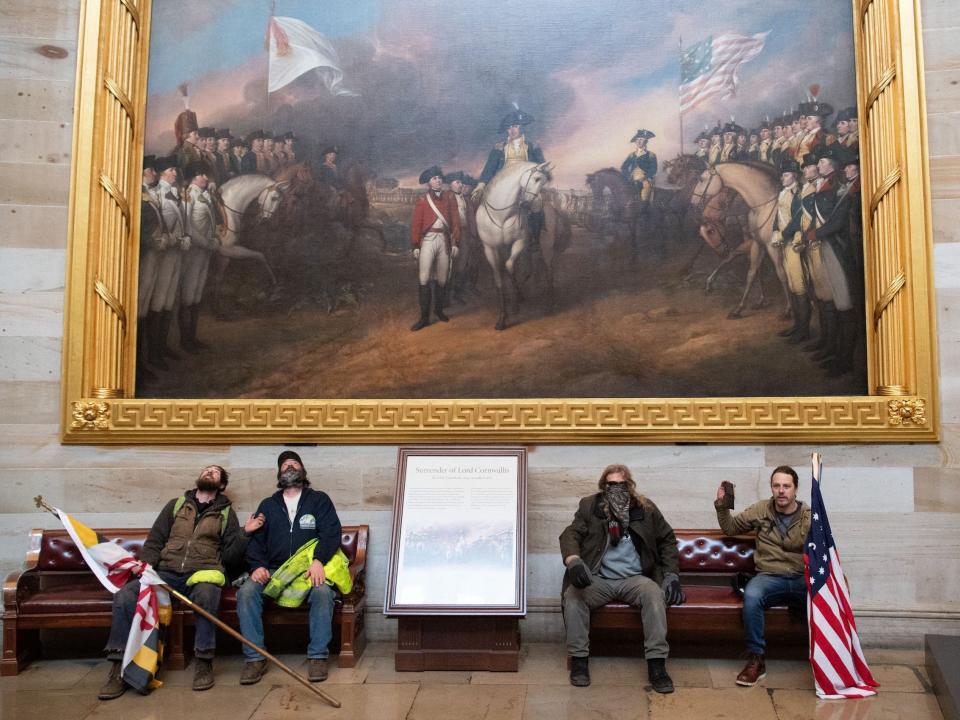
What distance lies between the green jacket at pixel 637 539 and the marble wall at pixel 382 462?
31.0 inches

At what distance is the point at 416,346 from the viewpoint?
26.3 feet

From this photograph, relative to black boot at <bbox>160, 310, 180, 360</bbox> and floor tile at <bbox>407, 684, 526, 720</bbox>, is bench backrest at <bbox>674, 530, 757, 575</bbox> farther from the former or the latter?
black boot at <bbox>160, 310, 180, 360</bbox>

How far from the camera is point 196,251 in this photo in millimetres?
8188

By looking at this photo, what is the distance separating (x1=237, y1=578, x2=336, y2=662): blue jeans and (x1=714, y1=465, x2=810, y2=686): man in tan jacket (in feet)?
10.2

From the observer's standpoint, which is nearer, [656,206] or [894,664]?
[894,664]

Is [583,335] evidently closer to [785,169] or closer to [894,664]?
[785,169]

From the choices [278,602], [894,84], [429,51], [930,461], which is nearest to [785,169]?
[894,84]

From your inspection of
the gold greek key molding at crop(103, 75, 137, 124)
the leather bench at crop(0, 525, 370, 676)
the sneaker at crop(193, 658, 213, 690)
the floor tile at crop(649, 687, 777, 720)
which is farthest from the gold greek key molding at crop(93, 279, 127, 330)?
the floor tile at crop(649, 687, 777, 720)

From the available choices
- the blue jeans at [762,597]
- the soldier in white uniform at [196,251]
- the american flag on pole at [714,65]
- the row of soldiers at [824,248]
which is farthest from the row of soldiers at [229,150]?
the blue jeans at [762,597]

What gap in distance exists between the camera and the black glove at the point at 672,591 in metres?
6.76

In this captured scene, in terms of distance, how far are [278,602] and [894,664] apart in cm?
489

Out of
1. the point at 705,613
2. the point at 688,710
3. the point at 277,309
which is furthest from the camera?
the point at 277,309

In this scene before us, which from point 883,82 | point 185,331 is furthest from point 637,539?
point 883,82

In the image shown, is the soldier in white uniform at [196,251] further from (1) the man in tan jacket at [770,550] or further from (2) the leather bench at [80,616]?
(1) the man in tan jacket at [770,550]
